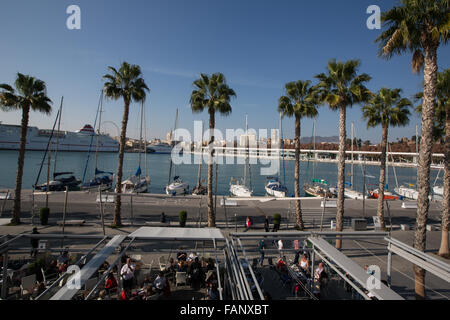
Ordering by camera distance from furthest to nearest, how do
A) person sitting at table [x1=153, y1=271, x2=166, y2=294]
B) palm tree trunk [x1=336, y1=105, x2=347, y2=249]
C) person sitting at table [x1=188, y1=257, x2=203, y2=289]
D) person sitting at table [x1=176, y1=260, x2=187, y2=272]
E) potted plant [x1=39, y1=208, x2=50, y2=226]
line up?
1. potted plant [x1=39, y1=208, x2=50, y2=226]
2. palm tree trunk [x1=336, y1=105, x2=347, y2=249]
3. person sitting at table [x1=176, y1=260, x2=187, y2=272]
4. person sitting at table [x1=188, y1=257, x2=203, y2=289]
5. person sitting at table [x1=153, y1=271, x2=166, y2=294]

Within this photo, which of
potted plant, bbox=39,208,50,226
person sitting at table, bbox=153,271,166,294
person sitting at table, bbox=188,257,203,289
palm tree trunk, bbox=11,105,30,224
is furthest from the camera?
potted plant, bbox=39,208,50,226

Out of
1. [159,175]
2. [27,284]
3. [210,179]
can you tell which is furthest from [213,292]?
[159,175]

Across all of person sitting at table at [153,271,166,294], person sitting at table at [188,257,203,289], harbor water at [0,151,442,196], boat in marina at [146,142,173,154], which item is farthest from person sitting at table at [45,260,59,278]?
boat in marina at [146,142,173,154]

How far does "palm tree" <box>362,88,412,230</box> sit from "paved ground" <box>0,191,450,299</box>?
3.29 m

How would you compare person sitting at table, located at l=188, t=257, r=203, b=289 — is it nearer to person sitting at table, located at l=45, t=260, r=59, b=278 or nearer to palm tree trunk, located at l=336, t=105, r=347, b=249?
person sitting at table, located at l=45, t=260, r=59, b=278

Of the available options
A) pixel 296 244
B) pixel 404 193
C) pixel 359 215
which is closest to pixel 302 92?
pixel 296 244

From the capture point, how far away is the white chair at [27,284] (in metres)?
7.23

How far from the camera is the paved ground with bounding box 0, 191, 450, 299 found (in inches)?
392

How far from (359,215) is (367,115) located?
10234mm

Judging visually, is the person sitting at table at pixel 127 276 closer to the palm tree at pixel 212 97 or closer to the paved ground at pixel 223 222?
the paved ground at pixel 223 222

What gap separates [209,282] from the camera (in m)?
7.59
